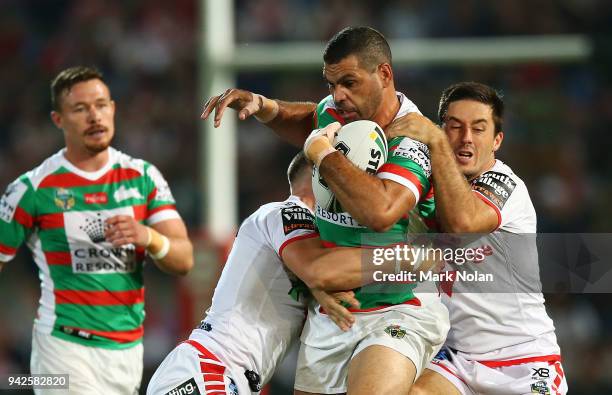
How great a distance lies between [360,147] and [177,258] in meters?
1.44

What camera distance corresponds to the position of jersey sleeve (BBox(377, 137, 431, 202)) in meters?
3.89

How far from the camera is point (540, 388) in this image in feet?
13.9

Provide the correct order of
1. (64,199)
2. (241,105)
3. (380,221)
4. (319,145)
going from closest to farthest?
1. (380,221)
2. (319,145)
3. (241,105)
4. (64,199)

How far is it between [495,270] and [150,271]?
535cm

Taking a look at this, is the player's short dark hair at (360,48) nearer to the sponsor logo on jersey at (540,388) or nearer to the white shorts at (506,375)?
the white shorts at (506,375)

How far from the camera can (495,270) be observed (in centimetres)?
433

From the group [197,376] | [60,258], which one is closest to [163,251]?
[60,258]

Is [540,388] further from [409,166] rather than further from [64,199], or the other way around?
[64,199]

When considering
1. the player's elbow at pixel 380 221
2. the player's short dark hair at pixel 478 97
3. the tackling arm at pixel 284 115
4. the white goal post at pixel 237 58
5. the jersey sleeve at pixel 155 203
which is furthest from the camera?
the white goal post at pixel 237 58

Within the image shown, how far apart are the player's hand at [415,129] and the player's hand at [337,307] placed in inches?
25.1

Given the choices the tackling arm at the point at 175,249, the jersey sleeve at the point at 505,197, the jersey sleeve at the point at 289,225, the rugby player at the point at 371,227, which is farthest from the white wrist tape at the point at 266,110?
the jersey sleeve at the point at 505,197

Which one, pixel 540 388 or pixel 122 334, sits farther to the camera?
pixel 122 334

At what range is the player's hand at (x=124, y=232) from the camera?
4.74 metres

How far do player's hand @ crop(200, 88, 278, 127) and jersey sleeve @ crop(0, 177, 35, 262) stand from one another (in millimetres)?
1030
